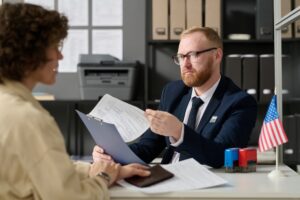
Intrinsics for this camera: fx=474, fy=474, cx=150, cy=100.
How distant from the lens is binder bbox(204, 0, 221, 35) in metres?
3.32

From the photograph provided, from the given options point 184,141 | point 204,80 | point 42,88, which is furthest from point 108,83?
point 184,141

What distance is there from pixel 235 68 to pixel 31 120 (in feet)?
7.93

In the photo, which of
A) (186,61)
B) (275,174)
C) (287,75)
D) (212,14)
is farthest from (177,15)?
(275,174)

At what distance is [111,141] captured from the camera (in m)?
1.45

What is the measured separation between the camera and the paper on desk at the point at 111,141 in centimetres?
139

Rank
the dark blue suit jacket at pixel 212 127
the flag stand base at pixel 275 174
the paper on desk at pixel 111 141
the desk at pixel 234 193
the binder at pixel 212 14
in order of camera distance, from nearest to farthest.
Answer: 1. the desk at pixel 234 193
2. the paper on desk at pixel 111 141
3. the flag stand base at pixel 275 174
4. the dark blue suit jacket at pixel 212 127
5. the binder at pixel 212 14

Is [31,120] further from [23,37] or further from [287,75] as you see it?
[287,75]

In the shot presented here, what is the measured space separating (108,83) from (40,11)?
89.4 inches

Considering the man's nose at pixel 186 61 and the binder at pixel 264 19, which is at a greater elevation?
the binder at pixel 264 19

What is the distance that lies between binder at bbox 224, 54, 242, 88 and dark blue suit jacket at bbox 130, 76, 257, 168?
1190 mm

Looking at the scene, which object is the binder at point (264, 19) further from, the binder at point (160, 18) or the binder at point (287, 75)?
the binder at point (160, 18)

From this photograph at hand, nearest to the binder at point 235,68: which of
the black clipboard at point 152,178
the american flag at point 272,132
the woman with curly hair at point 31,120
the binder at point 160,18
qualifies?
the binder at point 160,18

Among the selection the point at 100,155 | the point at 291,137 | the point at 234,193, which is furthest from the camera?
the point at 291,137

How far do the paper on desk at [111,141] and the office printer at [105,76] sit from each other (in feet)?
5.97
